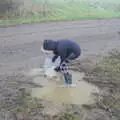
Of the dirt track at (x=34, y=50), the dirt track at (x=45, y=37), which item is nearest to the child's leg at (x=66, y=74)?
the dirt track at (x=34, y=50)

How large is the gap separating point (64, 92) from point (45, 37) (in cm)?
686

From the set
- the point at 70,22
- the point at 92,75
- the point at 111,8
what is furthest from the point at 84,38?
the point at 111,8

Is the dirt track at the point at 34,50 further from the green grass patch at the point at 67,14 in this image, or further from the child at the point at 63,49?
the child at the point at 63,49

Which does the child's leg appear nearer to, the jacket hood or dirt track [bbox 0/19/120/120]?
the jacket hood

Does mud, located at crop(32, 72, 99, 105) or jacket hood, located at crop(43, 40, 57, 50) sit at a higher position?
jacket hood, located at crop(43, 40, 57, 50)

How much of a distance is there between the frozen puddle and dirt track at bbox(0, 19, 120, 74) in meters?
1.76

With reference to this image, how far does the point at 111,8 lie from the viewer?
83.7 ft

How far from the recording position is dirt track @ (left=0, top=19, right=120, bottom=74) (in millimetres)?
11985

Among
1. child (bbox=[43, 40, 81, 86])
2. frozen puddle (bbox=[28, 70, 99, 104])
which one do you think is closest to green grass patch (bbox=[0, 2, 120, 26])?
frozen puddle (bbox=[28, 70, 99, 104])

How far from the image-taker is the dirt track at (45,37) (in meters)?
12.0

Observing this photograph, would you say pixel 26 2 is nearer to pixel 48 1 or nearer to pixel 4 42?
pixel 48 1

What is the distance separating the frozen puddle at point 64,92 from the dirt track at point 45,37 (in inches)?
69.3

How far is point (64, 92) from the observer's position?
905 centimetres

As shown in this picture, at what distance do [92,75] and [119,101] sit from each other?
2013 millimetres
